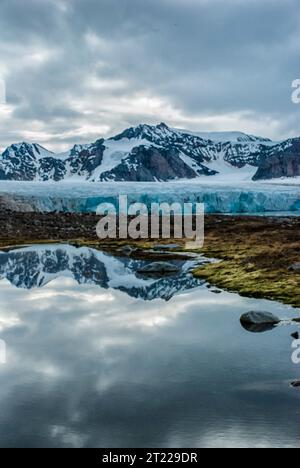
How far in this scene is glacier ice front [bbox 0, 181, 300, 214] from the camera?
107 meters

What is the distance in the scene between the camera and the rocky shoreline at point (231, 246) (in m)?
30.4

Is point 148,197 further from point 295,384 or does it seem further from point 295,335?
point 295,384

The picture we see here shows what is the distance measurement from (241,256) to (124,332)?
2450 cm

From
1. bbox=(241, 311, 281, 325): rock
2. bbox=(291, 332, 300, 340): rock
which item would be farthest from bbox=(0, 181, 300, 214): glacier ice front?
bbox=(291, 332, 300, 340): rock

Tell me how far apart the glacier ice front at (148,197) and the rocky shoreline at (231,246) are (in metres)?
18.1

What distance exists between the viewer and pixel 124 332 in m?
21.2

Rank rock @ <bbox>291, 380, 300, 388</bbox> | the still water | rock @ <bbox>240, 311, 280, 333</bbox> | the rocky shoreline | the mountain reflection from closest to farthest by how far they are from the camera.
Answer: the still water < rock @ <bbox>291, 380, 300, 388</bbox> < rock @ <bbox>240, 311, 280, 333</bbox> < the rocky shoreline < the mountain reflection

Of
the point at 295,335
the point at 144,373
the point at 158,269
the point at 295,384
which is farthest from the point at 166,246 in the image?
the point at 295,384

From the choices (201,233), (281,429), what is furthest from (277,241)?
(281,429)

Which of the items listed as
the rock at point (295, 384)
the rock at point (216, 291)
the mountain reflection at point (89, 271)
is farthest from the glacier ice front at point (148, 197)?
the rock at point (295, 384)

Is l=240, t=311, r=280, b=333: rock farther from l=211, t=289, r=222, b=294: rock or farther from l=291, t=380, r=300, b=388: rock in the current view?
l=211, t=289, r=222, b=294: rock

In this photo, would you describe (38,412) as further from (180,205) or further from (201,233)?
(180,205)

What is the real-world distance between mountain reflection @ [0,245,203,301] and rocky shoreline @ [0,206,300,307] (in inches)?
112

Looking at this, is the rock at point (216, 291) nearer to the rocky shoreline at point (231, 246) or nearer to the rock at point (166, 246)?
the rocky shoreline at point (231, 246)
